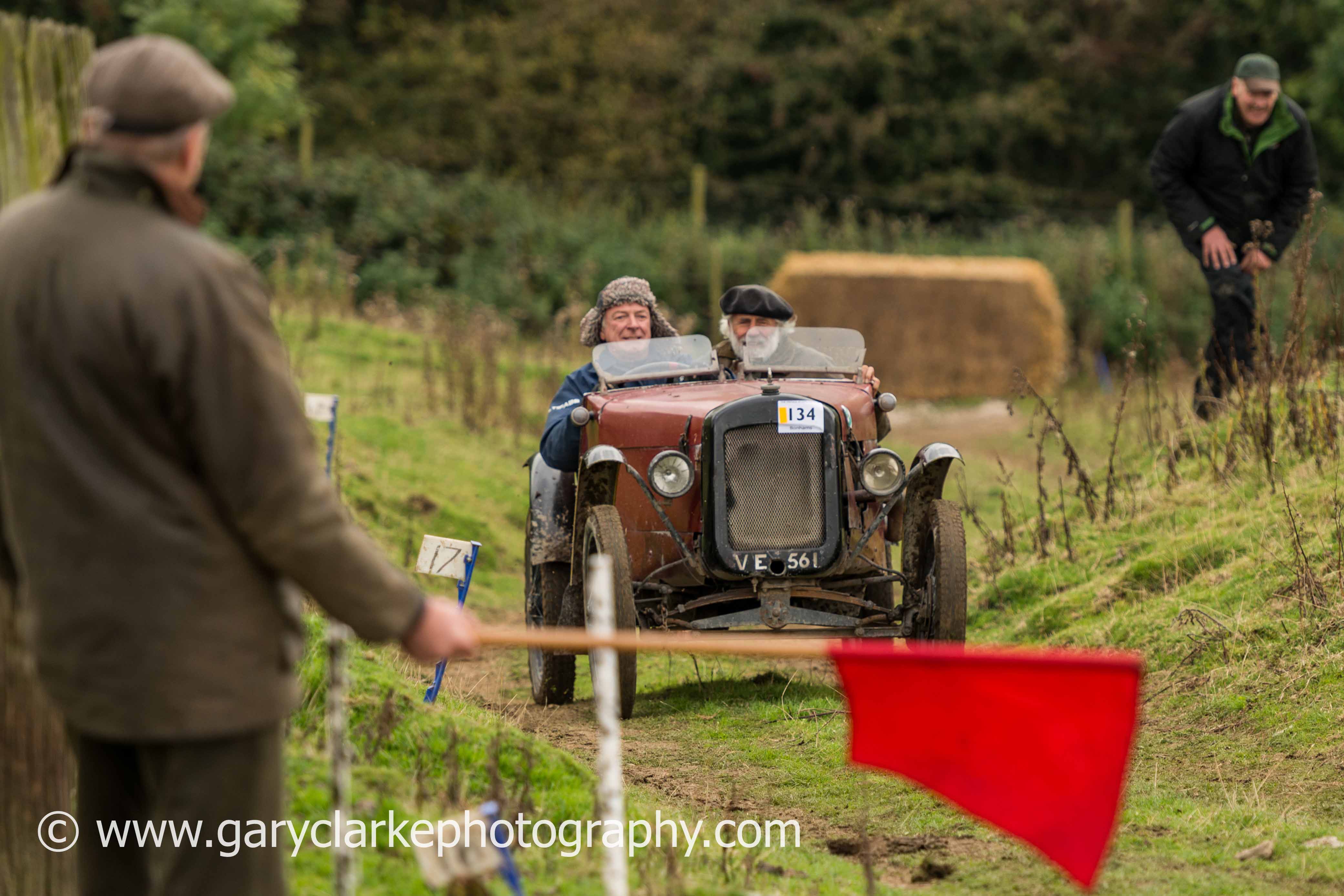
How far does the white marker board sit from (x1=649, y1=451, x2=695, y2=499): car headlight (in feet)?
3.52

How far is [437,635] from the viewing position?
2979mm

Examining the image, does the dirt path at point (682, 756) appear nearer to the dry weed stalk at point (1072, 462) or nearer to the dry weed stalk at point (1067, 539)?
the dry weed stalk at point (1067, 539)

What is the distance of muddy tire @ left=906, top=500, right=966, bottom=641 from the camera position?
22.2ft

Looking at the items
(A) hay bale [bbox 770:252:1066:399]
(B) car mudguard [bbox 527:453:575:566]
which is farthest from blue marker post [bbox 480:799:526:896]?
(A) hay bale [bbox 770:252:1066:399]

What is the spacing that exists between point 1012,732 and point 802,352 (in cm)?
484

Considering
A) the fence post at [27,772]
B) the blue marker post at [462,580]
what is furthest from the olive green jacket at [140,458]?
the blue marker post at [462,580]

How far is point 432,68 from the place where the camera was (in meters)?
31.6

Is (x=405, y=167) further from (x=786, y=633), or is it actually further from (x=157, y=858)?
(x=157, y=858)

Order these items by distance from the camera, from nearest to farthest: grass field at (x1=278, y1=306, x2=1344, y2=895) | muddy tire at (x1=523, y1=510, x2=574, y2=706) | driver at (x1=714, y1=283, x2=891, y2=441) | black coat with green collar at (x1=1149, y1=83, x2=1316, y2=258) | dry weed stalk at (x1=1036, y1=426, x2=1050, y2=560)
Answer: grass field at (x1=278, y1=306, x2=1344, y2=895)
muddy tire at (x1=523, y1=510, x2=574, y2=706)
driver at (x1=714, y1=283, x2=891, y2=441)
dry weed stalk at (x1=1036, y1=426, x2=1050, y2=560)
black coat with green collar at (x1=1149, y1=83, x2=1316, y2=258)

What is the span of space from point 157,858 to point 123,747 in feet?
0.80

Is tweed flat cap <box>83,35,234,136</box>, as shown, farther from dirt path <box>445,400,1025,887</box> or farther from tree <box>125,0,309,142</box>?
tree <box>125,0,309,142</box>

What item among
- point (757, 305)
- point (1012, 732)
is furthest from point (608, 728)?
point (757, 305)

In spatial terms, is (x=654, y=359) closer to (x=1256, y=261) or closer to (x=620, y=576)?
(x=620, y=576)

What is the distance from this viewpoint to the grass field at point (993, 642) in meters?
4.53
